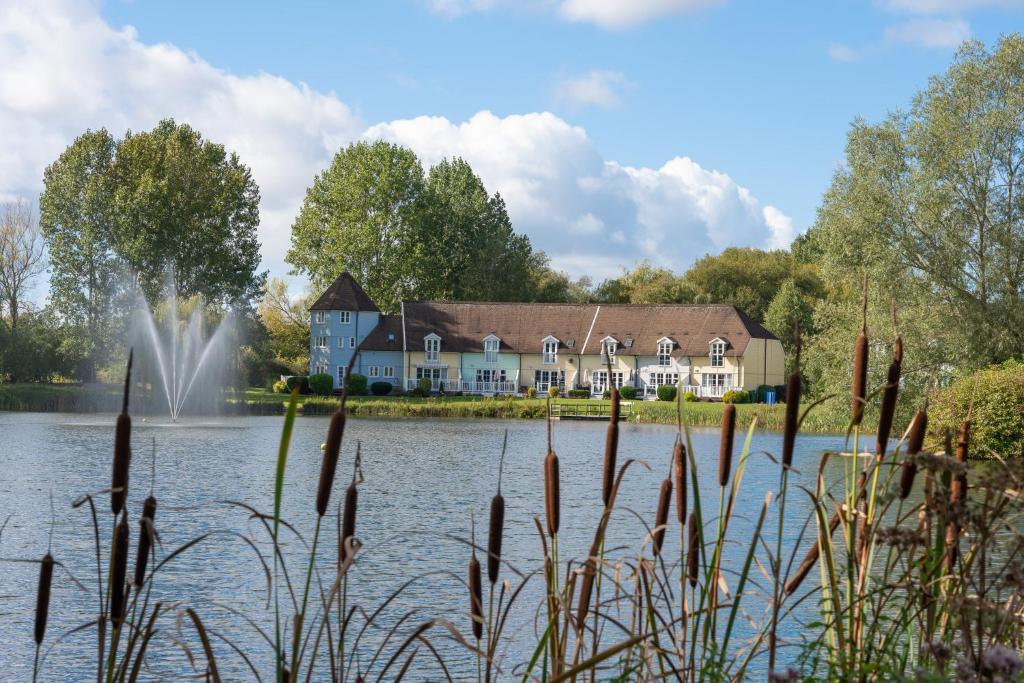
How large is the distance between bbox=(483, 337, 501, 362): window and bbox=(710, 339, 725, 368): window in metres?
12.0

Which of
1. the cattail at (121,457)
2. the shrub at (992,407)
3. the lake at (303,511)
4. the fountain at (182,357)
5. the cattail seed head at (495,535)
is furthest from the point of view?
the fountain at (182,357)

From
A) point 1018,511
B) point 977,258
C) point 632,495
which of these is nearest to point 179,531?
point 632,495

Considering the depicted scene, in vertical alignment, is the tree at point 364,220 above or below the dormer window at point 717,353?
above

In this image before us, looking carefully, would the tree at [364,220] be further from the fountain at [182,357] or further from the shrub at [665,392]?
the shrub at [665,392]

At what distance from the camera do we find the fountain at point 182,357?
5116 cm

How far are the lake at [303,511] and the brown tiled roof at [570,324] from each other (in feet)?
77.5

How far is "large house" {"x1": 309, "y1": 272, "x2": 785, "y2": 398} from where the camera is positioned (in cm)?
6562

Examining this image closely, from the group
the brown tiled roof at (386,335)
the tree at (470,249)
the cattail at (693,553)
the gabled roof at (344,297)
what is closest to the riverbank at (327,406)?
the brown tiled roof at (386,335)

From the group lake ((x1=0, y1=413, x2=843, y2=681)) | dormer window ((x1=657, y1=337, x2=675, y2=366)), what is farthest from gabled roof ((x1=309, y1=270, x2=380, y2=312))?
lake ((x1=0, y1=413, x2=843, y2=681))

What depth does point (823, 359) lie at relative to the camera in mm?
31688

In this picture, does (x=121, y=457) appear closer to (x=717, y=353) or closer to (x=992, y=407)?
(x=992, y=407)

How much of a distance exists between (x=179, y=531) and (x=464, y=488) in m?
7.93

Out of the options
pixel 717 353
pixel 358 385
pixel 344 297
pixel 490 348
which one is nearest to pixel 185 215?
pixel 344 297

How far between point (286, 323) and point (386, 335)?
13987mm
